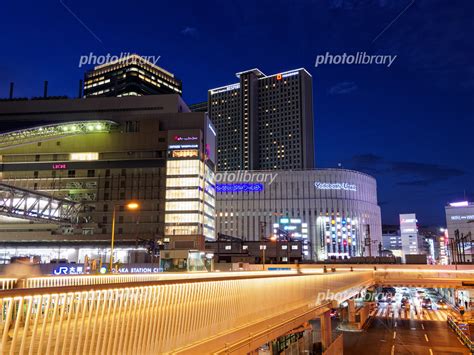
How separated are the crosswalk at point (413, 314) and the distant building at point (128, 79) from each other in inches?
5411

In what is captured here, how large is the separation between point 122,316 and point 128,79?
186288mm

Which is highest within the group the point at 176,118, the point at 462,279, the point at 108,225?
the point at 176,118

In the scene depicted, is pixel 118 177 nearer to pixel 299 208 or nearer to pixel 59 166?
pixel 59 166

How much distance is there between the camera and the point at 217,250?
4540 inches

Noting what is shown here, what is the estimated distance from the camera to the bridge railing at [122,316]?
6789 millimetres

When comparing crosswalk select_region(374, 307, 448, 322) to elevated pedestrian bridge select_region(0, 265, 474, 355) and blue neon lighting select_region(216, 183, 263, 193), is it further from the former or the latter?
blue neon lighting select_region(216, 183, 263, 193)

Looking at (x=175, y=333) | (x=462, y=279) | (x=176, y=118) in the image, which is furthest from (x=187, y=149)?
(x=175, y=333)

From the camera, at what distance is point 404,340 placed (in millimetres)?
49219

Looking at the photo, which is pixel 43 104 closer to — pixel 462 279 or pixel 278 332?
pixel 462 279

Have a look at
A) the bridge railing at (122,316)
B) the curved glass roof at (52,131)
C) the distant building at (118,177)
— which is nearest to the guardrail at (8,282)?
the bridge railing at (122,316)

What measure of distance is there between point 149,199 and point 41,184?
29064 millimetres

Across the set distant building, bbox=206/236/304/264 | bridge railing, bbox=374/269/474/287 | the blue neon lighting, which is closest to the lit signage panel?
the blue neon lighting

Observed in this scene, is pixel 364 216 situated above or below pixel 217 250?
above

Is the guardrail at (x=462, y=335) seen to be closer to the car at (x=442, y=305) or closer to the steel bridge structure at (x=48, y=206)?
the car at (x=442, y=305)
